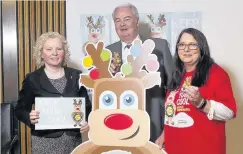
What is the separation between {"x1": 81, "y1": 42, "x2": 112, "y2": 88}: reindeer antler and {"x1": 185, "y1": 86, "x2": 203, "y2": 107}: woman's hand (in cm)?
44

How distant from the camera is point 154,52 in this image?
179 centimetres

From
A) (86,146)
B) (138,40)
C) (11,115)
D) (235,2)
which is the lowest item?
(86,146)

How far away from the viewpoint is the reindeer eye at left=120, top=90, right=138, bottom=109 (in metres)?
1.74

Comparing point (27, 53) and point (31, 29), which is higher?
point (31, 29)

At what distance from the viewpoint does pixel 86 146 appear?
5.81 feet

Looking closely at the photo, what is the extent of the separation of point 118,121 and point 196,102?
429 mm

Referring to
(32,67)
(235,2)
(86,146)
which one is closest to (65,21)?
(32,67)

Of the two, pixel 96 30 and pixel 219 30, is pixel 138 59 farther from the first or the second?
pixel 219 30

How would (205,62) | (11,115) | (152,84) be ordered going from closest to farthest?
(205,62)
(152,84)
(11,115)

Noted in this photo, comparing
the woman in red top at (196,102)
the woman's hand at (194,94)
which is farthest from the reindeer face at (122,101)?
the woman's hand at (194,94)

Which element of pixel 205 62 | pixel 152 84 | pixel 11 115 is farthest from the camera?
pixel 11 115

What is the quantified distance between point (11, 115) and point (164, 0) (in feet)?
3.45

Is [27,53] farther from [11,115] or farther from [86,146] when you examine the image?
[86,146]

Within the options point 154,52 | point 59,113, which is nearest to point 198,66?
point 154,52
